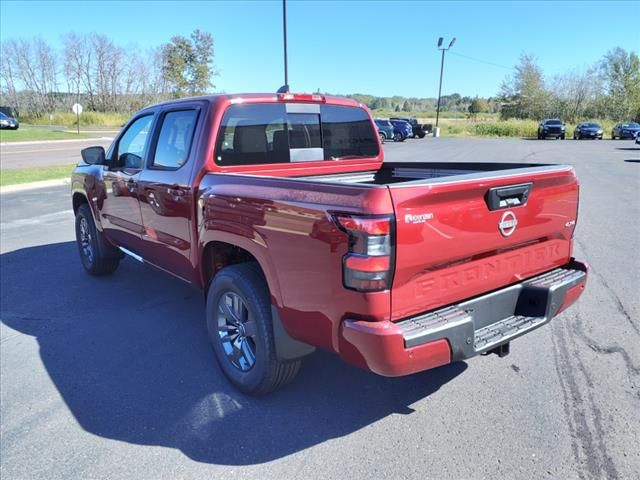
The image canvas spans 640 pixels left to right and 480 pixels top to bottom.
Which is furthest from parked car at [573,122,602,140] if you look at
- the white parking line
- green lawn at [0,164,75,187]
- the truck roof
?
the truck roof

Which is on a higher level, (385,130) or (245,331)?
(385,130)

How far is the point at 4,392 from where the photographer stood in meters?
3.37

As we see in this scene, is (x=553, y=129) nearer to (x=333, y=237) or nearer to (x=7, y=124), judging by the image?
(x=333, y=237)

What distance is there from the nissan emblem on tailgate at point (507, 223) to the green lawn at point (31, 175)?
14.2 metres

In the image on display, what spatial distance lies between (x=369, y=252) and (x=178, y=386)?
1.94 m

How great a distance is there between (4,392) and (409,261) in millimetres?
2985

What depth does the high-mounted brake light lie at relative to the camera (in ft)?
12.9


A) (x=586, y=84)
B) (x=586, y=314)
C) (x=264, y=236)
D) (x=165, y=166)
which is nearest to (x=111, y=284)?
(x=165, y=166)

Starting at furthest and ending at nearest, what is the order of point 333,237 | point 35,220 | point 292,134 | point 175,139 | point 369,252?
point 35,220, point 292,134, point 175,139, point 333,237, point 369,252

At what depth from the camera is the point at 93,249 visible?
5688 mm

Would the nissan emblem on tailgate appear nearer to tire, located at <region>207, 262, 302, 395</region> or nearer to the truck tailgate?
the truck tailgate

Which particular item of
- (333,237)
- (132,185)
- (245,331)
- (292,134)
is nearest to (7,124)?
(132,185)

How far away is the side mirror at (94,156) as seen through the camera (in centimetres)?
504

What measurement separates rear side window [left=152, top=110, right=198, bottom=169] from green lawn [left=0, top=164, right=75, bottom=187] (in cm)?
1153
